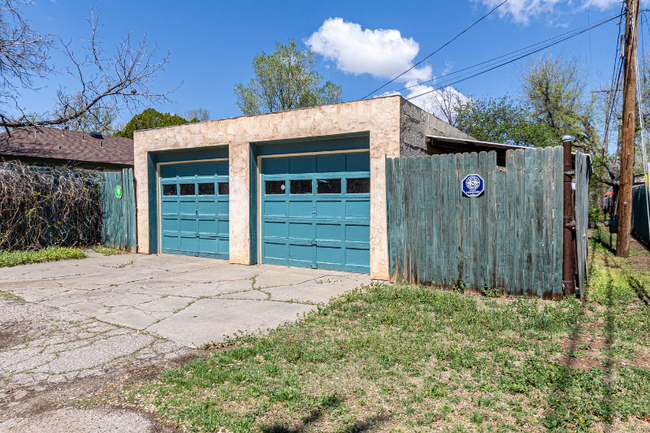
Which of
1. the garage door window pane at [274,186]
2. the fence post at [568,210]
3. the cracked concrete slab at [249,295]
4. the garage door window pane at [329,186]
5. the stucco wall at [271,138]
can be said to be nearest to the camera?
the fence post at [568,210]

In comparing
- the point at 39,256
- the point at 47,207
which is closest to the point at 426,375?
the point at 39,256

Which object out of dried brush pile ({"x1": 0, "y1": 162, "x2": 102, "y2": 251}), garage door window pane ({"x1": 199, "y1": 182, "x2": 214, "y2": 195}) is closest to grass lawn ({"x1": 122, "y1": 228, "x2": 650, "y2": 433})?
garage door window pane ({"x1": 199, "y1": 182, "x2": 214, "y2": 195})

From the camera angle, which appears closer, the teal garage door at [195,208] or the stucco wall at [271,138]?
the stucco wall at [271,138]

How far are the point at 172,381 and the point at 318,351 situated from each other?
127cm

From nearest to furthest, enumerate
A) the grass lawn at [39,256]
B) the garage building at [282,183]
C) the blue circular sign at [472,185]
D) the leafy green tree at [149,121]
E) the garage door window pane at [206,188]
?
1. the blue circular sign at [472,185]
2. the garage building at [282,183]
3. the grass lawn at [39,256]
4. the garage door window pane at [206,188]
5. the leafy green tree at [149,121]

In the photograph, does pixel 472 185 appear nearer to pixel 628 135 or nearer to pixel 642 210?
pixel 628 135

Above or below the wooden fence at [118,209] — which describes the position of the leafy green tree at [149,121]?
above

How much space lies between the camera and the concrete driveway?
4.75 m

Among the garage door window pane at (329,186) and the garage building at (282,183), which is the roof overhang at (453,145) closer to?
the garage building at (282,183)

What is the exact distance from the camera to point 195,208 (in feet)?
32.6

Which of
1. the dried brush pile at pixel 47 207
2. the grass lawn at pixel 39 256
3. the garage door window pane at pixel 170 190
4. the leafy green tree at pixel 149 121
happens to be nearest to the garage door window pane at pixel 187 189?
the garage door window pane at pixel 170 190

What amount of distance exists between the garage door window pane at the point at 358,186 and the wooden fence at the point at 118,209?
6.26 m

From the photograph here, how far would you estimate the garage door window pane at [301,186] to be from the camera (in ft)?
27.2

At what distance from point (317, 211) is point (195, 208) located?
3525 mm
